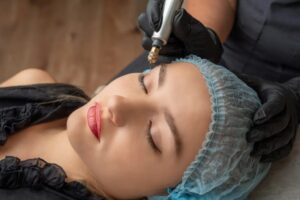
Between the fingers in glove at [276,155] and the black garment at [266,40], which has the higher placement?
the black garment at [266,40]

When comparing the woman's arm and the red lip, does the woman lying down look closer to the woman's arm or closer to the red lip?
the red lip

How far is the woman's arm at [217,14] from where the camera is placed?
1.39 m

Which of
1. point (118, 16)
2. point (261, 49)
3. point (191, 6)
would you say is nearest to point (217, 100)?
point (261, 49)

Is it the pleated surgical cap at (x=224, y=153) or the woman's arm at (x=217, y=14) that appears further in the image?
the woman's arm at (x=217, y=14)

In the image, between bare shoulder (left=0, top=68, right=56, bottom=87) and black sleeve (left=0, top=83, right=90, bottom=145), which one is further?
bare shoulder (left=0, top=68, right=56, bottom=87)

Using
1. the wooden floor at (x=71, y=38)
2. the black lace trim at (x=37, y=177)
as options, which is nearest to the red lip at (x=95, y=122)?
the black lace trim at (x=37, y=177)

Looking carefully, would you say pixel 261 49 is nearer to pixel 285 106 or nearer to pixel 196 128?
pixel 285 106

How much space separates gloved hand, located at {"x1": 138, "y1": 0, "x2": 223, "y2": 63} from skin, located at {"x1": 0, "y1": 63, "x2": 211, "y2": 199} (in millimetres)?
82

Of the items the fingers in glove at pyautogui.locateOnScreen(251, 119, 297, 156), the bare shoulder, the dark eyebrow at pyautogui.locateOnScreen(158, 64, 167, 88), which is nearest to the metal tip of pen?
the dark eyebrow at pyautogui.locateOnScreen(158, 64, 167, 88)

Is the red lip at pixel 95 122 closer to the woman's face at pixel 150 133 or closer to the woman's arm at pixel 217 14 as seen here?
the woman's face at pixel 150 133

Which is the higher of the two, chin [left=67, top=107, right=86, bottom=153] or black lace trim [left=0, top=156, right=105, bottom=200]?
chin [left=67, top=107, right=86, bottom=153]

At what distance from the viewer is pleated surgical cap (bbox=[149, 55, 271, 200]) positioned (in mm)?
1077

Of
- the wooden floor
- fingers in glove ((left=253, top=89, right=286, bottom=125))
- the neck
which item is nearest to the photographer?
fingers in glove ((left=253, top=89, right=286, bottom=125))

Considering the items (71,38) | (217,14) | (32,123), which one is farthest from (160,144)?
(71,38)
